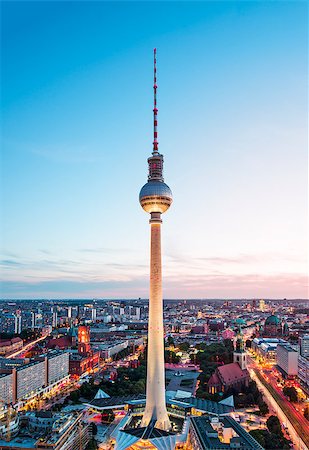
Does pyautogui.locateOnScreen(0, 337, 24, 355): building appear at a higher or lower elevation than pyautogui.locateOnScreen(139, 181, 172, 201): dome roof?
lower

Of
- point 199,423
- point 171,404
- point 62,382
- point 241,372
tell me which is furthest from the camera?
point 62,382

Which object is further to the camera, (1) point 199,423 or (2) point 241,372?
(2) point 241,372

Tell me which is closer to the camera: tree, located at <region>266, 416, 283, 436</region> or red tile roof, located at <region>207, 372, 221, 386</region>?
tree, located at <region>266, 416, 283, 436</region>

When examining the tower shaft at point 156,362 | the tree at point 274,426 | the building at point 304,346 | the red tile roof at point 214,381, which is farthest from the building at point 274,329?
the tower shaft at point 156,362

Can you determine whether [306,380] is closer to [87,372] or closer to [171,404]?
[171,404]

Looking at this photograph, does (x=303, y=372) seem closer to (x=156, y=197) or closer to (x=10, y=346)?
(x=156, y=197)

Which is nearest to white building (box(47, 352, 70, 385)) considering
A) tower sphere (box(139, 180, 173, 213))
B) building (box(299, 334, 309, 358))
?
tower sphere (box(139, 180, 173, 213))

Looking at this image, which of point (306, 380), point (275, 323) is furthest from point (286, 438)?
point (275, 323)

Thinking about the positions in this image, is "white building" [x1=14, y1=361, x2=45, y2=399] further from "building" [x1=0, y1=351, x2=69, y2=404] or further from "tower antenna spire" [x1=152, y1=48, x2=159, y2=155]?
"tower antenna spire" [x1=152, y1=48, x2=159, y2=155]
